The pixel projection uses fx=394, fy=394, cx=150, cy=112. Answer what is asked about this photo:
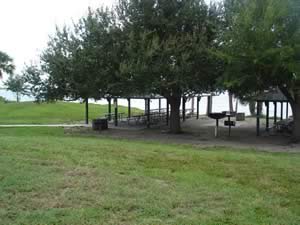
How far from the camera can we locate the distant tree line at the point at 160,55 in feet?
58.7

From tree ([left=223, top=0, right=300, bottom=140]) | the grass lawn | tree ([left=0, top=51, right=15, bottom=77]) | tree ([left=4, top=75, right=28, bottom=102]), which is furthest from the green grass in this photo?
the grass lawn

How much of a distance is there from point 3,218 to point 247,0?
591 inches

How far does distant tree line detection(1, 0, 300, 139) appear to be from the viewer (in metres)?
17.9

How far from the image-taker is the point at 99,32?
69.4ft

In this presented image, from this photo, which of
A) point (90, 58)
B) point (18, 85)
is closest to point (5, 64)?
point (18, 85)

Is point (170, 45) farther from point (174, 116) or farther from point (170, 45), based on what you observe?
point (174, 116)

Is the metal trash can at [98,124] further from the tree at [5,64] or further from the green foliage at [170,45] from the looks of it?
the tree at [5,64]

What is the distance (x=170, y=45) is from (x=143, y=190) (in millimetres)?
14728

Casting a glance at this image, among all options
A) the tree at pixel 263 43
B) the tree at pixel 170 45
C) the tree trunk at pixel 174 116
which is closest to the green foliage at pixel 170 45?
the tree at pixel 170 45

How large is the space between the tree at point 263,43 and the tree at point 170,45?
222cm

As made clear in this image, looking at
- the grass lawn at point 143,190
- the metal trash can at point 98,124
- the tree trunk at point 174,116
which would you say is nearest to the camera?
the grass lawn at point 143,190

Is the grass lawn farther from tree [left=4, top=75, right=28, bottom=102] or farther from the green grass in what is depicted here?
the green grass

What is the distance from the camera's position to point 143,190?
5.74 meters

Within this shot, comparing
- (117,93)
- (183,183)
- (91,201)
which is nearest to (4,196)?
(91,201)
